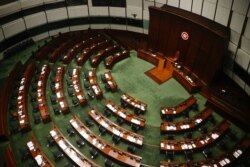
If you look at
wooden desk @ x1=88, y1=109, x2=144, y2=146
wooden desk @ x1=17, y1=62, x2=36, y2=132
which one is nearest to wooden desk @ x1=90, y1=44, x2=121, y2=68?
wooden desk @ x1=17, y1=62, x2=36, y2=132

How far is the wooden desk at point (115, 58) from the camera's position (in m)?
18.5

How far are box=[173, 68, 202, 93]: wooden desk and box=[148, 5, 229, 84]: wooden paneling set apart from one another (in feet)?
2.40

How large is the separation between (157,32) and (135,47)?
263cm

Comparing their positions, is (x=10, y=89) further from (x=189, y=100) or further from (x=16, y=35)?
(x=189, y=100)

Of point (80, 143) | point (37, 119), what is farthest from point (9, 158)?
point (80, 143)

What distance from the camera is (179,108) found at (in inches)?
584

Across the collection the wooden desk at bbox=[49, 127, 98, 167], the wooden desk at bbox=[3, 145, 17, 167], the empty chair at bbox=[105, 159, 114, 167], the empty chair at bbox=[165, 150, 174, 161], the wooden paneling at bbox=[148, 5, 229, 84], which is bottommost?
the empty chair at bbox=[165, 150, 174, 161]

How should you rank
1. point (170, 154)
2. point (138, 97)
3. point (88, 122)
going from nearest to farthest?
1. point (170, 154)
2. point (88, 122)
3. point (138, 97)

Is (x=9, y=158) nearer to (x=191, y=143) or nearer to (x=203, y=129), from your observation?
(x=191, y=143)

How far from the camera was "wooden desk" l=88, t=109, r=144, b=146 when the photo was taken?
13.0 metres

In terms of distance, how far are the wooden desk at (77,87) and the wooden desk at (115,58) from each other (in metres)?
2.37

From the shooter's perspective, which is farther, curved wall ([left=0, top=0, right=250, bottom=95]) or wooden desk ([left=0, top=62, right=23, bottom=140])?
curved wall ([left=0, top=0, right=250, bottom=95])

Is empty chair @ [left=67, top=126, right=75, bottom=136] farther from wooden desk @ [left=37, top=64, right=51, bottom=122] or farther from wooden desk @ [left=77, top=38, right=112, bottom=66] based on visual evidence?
wooden desk @ [left=77, top=38, right=112, bottom=66]

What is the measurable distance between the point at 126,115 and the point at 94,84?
11.5ft
